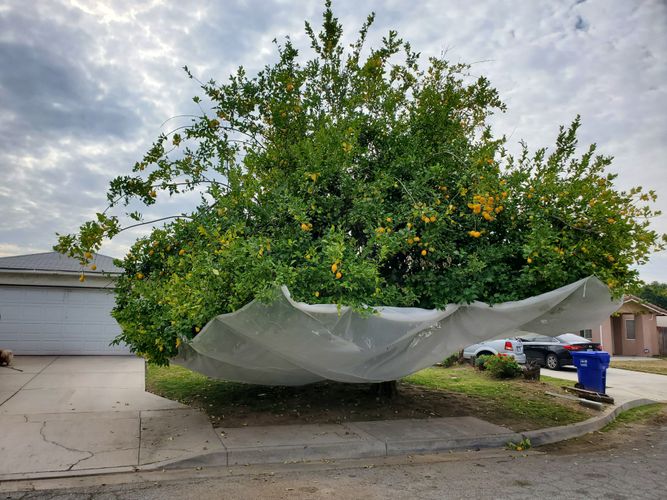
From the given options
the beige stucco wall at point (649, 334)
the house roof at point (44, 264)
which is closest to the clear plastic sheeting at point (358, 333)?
the house roof at point (44, 264)

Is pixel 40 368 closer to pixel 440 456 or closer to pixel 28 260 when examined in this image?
pixel 28 260

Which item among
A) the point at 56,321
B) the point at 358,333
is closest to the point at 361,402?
the point at 358,333

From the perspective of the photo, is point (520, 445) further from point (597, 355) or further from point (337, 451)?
point (597, 355)

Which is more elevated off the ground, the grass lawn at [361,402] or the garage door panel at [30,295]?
the garage door panel at [30,295]

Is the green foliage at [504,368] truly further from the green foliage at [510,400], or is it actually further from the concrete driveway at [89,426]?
the concrete driveway at [89,426]

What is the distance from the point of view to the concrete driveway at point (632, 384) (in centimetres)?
1072

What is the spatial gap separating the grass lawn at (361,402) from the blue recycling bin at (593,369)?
0.81m

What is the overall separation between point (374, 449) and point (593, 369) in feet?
20.7

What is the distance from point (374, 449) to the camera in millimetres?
5660

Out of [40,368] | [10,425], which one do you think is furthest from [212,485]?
[40,368]

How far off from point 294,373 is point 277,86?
4.25 m

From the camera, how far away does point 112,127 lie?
30.5ft

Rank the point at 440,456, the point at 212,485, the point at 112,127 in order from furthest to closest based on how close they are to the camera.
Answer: the point at 112,127 → the point at 440,456 → the point at 212,485

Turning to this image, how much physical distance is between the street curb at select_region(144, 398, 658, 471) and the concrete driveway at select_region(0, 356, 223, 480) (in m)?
0.15
